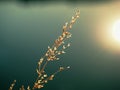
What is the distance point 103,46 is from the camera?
Result: 1209 centimetres

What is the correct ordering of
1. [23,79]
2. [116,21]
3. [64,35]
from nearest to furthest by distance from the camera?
[64,35]
[23,79]
[116,21]

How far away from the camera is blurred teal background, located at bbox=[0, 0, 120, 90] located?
34.2ft

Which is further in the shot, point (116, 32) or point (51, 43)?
point (116, 32)

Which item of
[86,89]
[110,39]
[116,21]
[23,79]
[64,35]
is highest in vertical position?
[116,21]

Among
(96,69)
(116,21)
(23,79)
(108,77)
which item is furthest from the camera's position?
(116,21)

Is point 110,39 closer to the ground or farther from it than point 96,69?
farther from it

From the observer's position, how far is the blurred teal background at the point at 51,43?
34.2 ft

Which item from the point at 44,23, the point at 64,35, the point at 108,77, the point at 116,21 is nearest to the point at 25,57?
the point at 44,23

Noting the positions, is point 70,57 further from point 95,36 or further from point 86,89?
point 95,36

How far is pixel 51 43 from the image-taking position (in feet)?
36.5

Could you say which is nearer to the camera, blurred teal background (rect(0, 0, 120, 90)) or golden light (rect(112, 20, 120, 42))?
blurred teal background (rect(0, 0, 120, 90))

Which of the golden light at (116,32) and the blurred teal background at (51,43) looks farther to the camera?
the golden light at (116,32)

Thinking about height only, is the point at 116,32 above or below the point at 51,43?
below

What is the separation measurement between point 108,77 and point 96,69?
2.68ft
